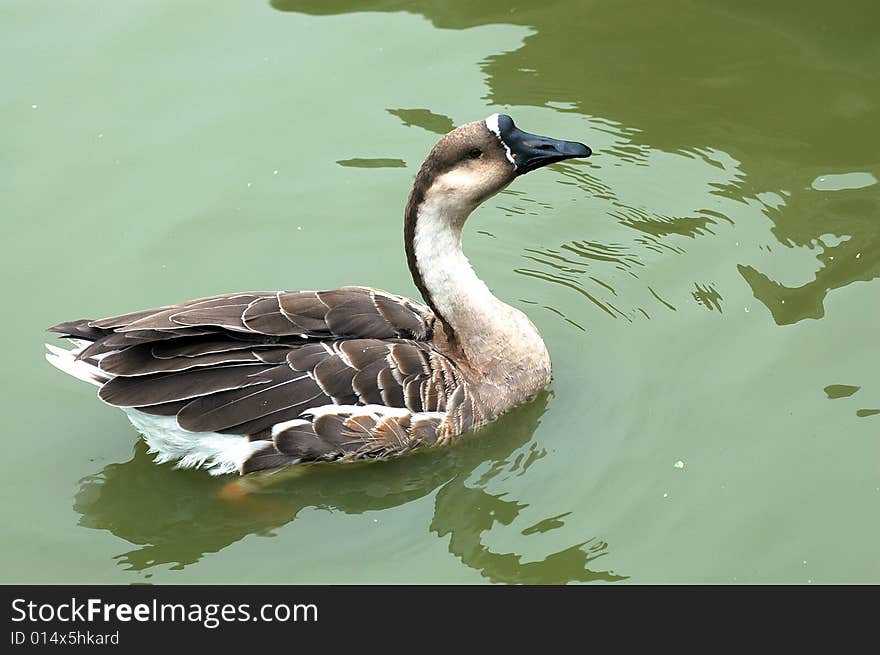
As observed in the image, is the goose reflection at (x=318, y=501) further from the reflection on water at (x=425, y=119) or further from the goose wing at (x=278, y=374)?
the reflection on water at (x=425, y=119)

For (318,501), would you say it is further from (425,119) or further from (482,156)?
→ (425,119)

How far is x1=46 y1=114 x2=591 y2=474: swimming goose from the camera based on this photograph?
22.2 ft

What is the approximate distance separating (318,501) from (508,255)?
2487mm

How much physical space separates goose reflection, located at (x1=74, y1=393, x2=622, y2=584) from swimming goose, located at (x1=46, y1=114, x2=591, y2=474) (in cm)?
14

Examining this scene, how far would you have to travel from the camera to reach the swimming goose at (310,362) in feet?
22.2

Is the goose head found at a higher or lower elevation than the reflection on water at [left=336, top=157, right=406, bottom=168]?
higher

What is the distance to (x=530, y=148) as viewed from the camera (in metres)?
6.89

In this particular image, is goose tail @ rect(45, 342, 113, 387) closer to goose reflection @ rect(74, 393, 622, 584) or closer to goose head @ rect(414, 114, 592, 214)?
goose reflection @ rect(74, 393, 622, 584)

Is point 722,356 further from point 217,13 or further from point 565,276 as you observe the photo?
point 217,13

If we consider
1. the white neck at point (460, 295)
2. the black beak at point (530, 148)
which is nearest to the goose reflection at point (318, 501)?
the white neck at point (460, 295)

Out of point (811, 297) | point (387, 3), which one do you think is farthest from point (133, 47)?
point (811, 297)

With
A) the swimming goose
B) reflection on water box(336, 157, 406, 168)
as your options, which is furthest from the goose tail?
reflection on water box(336, 157, 406, 168)

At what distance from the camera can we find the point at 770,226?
339 inches

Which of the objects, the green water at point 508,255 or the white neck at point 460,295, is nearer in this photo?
the green water at point 508,255
